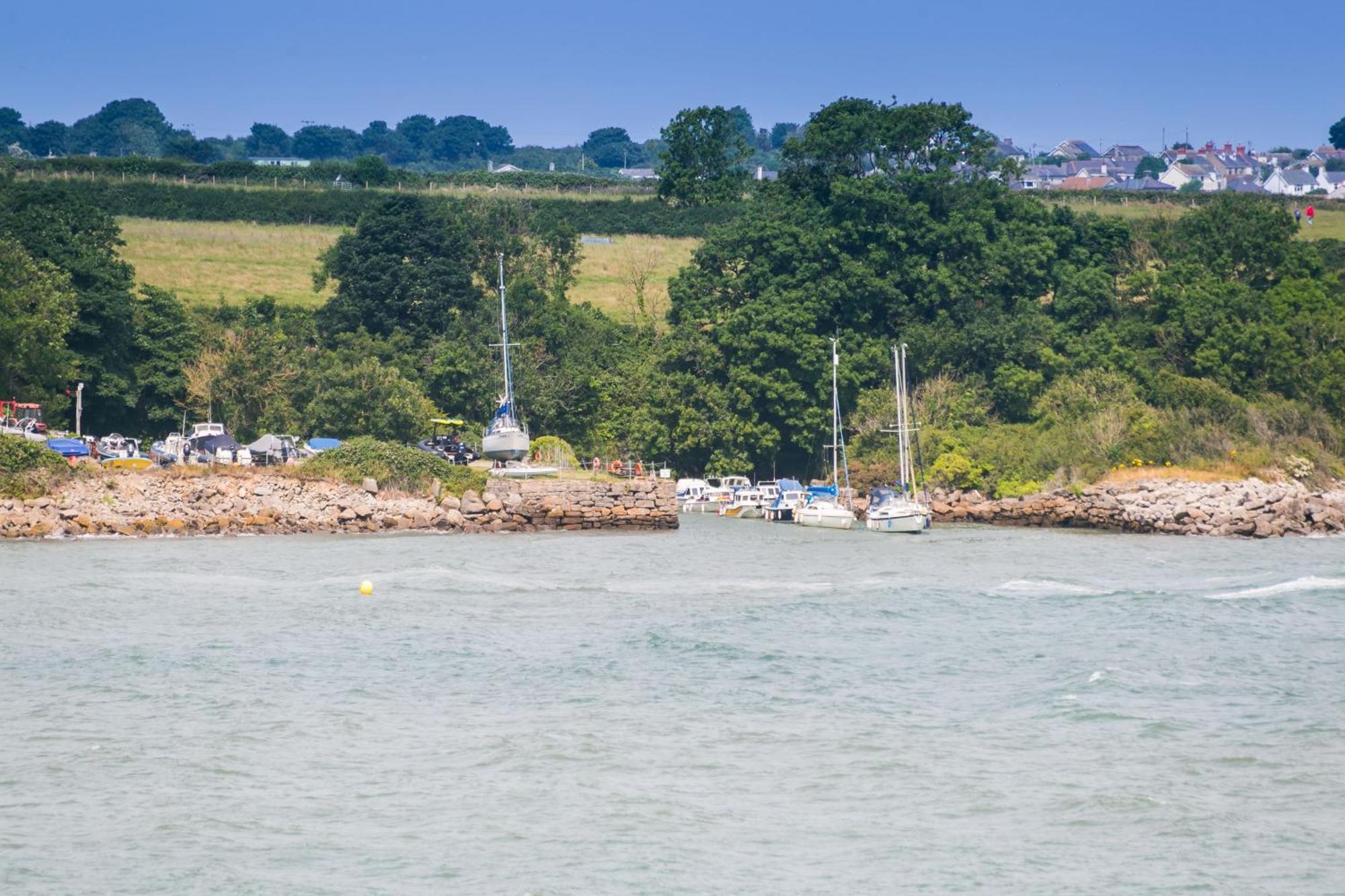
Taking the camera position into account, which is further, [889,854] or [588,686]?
[588,686]

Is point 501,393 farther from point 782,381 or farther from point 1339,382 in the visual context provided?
point 1339,382

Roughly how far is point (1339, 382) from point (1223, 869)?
174 ft

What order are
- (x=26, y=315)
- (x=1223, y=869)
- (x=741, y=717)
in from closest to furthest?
(x=1223, y=869) → (x=741, y=717) → (x=26, y=315)

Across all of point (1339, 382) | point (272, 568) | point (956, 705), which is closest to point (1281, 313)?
point (1339, 382)

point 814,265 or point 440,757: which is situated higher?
point 814,265

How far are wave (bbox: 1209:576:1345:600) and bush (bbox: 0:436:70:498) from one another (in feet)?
113

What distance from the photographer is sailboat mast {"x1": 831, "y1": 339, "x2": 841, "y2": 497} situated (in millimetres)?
67312

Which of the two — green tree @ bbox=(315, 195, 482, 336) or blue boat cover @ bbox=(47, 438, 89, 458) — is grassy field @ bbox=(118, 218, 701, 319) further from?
blue boat cover @ bbox=(47, 438, 89, 458)

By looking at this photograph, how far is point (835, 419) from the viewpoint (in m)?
68.4

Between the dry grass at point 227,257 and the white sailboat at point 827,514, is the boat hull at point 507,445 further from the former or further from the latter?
the dry grass at point 227,257

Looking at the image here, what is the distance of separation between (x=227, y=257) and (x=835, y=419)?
42.1m

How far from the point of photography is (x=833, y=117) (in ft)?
258

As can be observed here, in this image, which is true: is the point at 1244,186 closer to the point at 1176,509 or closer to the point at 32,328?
the point at 1176,509

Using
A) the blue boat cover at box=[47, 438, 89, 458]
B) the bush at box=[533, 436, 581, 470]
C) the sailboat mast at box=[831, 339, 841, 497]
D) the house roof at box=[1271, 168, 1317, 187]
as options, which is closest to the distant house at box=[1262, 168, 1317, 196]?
the house roof at box=[1271, 168, 1317, 187]
